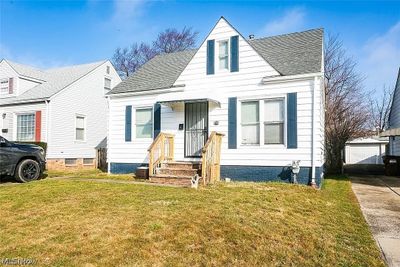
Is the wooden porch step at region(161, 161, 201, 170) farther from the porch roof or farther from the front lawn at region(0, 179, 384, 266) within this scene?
the front lawn at region(0, 179, 384, 266)

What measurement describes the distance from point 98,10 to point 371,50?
1810 centimetres

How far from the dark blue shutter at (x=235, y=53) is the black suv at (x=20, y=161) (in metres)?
7.34

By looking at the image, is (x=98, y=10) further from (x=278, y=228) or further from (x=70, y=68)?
(x=278, y=228)

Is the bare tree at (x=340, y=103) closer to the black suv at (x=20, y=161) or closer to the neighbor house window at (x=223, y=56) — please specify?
the neighbor house window at (x=223, y=56)

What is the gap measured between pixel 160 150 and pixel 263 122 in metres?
3.63

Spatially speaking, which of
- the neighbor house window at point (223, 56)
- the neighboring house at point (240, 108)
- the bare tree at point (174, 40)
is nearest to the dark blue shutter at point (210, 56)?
the neighboring house at point (240, 108)

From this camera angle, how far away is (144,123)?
12.5 metres

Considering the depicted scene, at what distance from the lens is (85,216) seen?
5.46 metres

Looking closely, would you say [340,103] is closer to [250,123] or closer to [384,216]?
[250,123]

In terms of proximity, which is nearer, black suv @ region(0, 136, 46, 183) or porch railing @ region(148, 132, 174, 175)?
black suv @ region(0, 136, 46, 183)

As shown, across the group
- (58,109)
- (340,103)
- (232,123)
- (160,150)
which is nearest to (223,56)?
(232,123)

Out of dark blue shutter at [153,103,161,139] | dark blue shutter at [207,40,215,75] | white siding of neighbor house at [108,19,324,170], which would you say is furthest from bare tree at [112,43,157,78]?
dark blue shutter at [207,40,215,75]

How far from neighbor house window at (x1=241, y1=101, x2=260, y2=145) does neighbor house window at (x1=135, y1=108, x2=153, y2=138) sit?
387cm

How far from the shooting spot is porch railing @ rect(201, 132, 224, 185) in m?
Answer: 8.84
